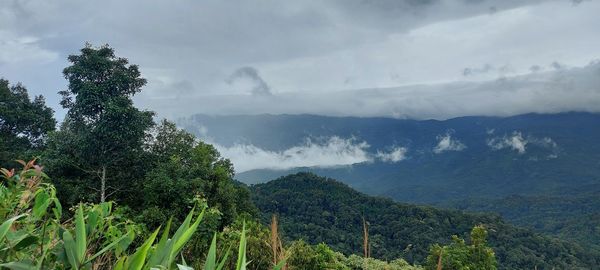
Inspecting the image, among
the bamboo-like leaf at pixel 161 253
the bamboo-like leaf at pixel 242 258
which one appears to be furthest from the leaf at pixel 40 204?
the bamboo-like leaf at pixel 242 258

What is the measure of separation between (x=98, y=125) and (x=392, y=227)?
52992mm

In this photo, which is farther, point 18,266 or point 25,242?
point 25,242

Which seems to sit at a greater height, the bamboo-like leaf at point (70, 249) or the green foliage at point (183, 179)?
the bamboo-like leaf at point (70, 249)

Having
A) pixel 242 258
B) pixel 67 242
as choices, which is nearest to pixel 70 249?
pixel 67 242

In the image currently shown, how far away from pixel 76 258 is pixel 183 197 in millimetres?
14363

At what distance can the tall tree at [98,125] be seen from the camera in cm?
1586

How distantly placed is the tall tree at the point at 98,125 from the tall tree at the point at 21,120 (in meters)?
6.08

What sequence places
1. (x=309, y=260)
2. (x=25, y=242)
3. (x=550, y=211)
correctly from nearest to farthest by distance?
(x=25, y=242)
(x=309, y=260)
(x=550, y=211)

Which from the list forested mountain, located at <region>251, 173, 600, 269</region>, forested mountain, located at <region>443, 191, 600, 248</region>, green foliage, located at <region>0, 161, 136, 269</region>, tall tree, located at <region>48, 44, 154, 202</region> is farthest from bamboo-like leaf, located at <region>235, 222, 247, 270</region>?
forested mountain, located at <region>443, 191, 600, 248</region>

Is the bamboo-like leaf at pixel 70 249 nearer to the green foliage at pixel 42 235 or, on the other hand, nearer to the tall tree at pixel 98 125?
the green foliage at pixel 42 235

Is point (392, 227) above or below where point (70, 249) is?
below

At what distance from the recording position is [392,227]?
63656 mm

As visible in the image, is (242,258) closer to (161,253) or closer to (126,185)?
(161,253)

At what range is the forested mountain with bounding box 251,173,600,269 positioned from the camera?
52.8 meters
